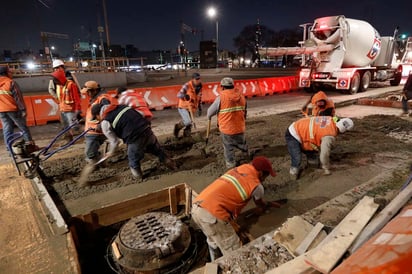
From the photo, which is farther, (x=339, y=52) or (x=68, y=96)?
(x=339, y=52)

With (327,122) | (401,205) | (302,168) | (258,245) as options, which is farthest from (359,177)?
(258,245)

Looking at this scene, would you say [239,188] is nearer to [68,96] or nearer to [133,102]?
[133,102]

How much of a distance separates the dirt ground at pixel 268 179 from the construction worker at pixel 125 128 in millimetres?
664

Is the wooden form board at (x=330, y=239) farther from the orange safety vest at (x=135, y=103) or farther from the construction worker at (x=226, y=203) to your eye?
the orange safety vest at (x=135, y=103)

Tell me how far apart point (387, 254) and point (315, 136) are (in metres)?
2.78

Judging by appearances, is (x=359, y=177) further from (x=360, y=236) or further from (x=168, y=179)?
(x=168, y=179)

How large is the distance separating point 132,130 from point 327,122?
2.96 m

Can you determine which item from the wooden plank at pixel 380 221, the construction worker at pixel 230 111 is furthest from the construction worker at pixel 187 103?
the wooden plank at pixel 380 221

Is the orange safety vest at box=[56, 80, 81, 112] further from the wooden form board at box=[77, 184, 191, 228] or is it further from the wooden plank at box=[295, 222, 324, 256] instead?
the wooden plank at box=[295, 222, 324, 256]

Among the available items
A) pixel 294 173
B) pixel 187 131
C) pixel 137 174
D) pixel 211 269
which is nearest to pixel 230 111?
pixel 294 173

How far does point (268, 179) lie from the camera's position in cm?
455

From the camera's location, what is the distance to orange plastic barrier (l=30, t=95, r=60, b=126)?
836 cm

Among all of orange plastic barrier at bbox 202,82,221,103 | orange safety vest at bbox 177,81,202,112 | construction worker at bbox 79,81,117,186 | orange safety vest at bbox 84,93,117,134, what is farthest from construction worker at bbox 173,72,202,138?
orange plastic barrier at bbox 202,82,221,103

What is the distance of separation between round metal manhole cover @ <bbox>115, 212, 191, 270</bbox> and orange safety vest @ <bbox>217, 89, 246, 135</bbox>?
76.3 inches
